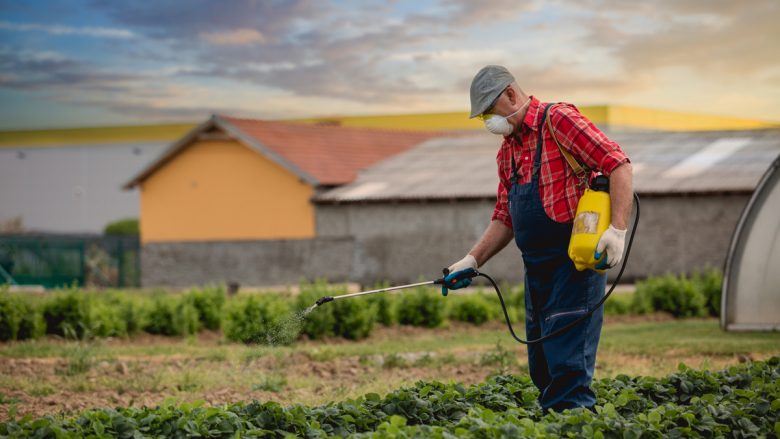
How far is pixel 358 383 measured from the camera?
9.40 m

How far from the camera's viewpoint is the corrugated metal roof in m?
24.0

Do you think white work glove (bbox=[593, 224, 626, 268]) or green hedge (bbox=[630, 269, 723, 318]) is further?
green hedge (bbox=[630, 269, 723, 318])

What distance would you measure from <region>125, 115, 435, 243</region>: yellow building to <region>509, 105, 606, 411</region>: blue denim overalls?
2187cm

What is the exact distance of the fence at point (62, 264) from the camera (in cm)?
2573

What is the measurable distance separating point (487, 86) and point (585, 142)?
0.60 metres

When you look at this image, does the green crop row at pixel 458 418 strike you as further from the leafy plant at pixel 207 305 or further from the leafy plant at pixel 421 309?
the leafy plant at pixel 207 305

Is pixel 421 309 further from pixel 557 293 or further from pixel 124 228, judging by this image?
pixel 124 228

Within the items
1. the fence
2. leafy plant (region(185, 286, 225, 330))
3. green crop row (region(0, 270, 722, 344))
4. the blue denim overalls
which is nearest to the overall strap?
the blue denim overalls

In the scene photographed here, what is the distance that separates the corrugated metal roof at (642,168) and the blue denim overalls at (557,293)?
1826cm

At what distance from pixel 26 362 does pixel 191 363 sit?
158 cm

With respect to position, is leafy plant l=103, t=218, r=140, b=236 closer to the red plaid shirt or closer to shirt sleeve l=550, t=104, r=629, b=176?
the red plaid shirt

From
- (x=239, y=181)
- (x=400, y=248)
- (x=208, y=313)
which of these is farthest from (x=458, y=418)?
(x=239, y=181)

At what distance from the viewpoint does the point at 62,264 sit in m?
26.7

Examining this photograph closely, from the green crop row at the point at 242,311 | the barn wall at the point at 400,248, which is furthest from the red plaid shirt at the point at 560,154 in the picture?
the barn wall at the point at 400,248
